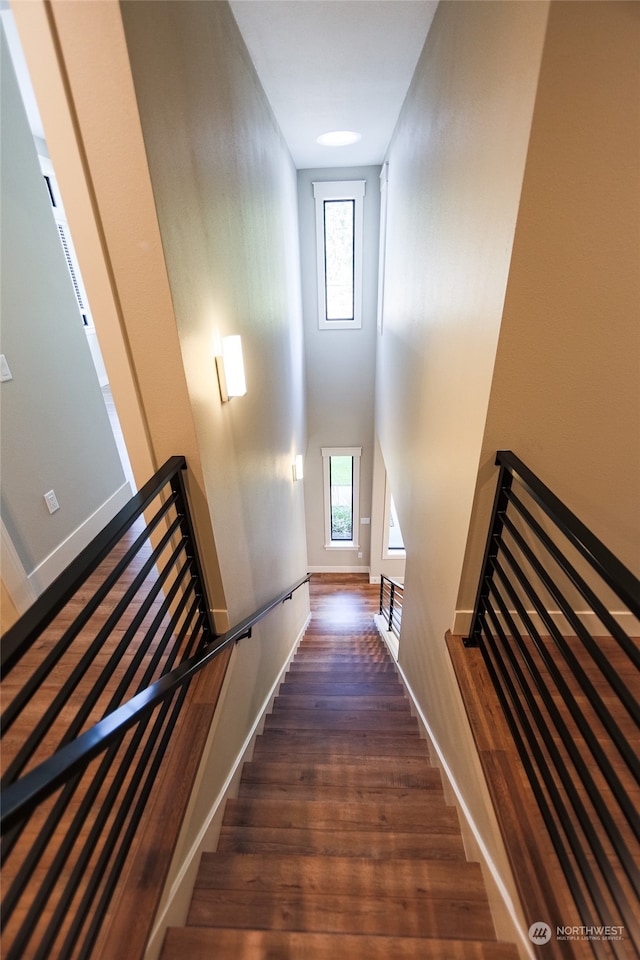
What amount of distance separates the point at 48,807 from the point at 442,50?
331 centimetres

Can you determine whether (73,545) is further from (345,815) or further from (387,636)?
(387,636)

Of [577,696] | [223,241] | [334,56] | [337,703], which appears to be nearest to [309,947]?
[577,696]

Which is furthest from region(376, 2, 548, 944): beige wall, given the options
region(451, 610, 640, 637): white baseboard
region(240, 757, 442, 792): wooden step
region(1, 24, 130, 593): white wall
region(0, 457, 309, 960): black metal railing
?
region(1, 24, 130, 593): white wall

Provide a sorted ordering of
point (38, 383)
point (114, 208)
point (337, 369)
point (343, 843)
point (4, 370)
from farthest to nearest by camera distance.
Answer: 1. point (337, 369)
2. point (38, 383)
3. point (4, 370)
4. point (343, 843)
5. point (114, 208)

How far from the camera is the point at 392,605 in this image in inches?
198

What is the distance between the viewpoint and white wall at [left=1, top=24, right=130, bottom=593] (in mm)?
2018

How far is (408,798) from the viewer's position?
6.19 ft

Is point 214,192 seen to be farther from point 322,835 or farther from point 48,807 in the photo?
point 322,835

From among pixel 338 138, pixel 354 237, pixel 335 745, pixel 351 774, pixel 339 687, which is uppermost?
pixel 338 138

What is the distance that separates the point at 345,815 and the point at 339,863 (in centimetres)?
25

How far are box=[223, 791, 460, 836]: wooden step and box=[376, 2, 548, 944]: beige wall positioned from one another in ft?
0.62

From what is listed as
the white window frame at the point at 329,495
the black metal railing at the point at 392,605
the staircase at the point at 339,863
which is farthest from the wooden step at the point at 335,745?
the white window frame at the point at 329,495

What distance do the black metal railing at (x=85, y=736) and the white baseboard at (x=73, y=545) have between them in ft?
1.10

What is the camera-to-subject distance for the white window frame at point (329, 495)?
630 centimetres
